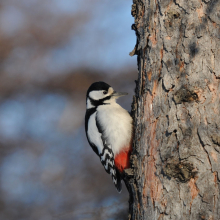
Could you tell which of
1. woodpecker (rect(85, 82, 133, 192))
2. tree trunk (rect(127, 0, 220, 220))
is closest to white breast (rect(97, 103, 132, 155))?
woodpecker (rect(85, 82, 133, 192))

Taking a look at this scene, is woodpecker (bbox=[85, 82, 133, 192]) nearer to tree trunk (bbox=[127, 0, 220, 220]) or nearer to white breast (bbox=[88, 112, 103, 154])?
white breast (bbox=[88, 112, 103, 154])

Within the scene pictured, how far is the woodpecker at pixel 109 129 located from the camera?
2.93 metres

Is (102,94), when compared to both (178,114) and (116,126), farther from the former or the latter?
(178,114)

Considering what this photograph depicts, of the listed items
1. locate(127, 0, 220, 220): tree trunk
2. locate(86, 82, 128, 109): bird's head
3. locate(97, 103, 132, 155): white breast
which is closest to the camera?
locate(127, 0, 220, 220): tree trunk

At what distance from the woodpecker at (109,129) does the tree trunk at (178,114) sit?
26.8 inches

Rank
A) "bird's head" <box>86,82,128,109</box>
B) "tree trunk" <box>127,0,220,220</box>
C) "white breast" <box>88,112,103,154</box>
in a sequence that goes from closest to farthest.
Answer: "tree trunk" <box>127,0,220,220</box> < "white breast" <box>88,112,103,154</box> < "bird's head" <box>86,82,128,109</box>

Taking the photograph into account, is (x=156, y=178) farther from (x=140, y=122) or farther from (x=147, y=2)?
(x=147, y=2)

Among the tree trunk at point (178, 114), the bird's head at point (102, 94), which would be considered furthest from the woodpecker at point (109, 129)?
the tree trunk at point (178, 114)

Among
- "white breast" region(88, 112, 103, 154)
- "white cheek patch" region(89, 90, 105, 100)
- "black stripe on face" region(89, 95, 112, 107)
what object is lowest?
"white breast" region(88, 112, 103, 154)

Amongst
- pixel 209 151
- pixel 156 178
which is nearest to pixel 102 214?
pixel 156 178

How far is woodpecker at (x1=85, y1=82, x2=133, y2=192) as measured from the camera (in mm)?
2932

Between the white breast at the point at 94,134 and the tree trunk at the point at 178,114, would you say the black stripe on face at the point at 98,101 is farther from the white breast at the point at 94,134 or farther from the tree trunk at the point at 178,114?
the tree trunk at the point at 178,114

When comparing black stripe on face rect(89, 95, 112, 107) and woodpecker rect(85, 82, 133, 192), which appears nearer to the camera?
woodpecker rect(85, 82, 133, 192)

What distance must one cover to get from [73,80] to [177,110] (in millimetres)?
3826
